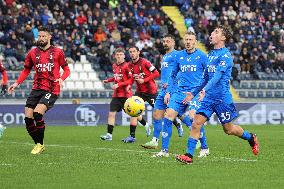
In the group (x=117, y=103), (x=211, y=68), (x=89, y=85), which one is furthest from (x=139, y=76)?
(x=89, y=85)

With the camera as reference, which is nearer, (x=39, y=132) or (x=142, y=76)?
(x=39, y=132)

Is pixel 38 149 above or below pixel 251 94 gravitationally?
above

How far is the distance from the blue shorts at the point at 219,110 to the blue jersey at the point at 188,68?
1.73m

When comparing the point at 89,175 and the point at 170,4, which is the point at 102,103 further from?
the point at 89,175

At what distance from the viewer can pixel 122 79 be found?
71.5 feet

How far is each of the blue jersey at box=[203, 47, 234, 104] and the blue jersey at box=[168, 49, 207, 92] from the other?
166 centimetres

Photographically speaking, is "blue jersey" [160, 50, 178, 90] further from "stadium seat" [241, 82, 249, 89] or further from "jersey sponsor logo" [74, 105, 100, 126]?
"stadium seat" [241, 82, 249, 89]

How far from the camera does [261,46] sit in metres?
39.8

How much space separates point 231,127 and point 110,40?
21.6m

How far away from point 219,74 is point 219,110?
0.76 m

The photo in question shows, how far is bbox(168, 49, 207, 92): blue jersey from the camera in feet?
51.2

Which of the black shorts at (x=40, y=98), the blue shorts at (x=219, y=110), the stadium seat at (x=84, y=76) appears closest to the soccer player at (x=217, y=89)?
the blue shorts at (x=219, y=110)

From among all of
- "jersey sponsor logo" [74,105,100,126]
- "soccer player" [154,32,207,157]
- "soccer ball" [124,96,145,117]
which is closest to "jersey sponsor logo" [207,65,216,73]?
"soccer player" [154,32,207,157]

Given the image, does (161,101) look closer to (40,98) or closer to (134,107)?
(134,107)
